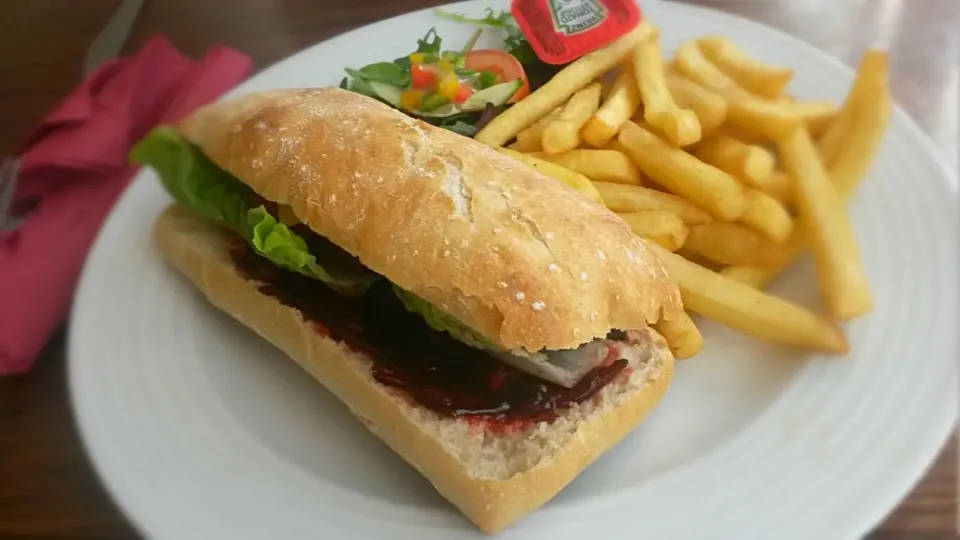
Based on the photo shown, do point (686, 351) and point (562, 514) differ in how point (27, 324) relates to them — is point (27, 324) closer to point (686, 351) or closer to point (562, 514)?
point (562, 514)

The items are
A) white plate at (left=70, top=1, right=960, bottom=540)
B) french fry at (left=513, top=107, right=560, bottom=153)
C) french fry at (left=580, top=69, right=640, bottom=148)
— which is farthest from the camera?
french fry at (left=513, top=107, right=560, bottom=153)

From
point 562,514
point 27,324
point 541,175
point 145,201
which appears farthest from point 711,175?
point 27,324

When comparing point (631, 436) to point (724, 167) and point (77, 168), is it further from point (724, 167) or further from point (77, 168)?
point (77, 168)

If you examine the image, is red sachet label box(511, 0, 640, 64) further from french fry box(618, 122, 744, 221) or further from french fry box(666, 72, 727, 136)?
french fry box(618, 122, 744, 221)

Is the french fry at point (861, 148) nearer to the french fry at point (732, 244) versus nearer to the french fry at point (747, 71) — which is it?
the french fry at point (732, 244)

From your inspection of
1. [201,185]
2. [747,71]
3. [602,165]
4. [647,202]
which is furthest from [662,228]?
[201,185]

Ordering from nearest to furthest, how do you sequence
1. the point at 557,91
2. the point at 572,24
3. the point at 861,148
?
1. the point at 861,148
2. the point at 557,91
3. the point at 572,24

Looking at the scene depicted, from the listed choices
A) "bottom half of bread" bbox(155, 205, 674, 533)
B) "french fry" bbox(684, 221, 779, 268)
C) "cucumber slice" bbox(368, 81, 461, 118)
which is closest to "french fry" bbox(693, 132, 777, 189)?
"french fry" bbox(684, 221, 779, 268)
